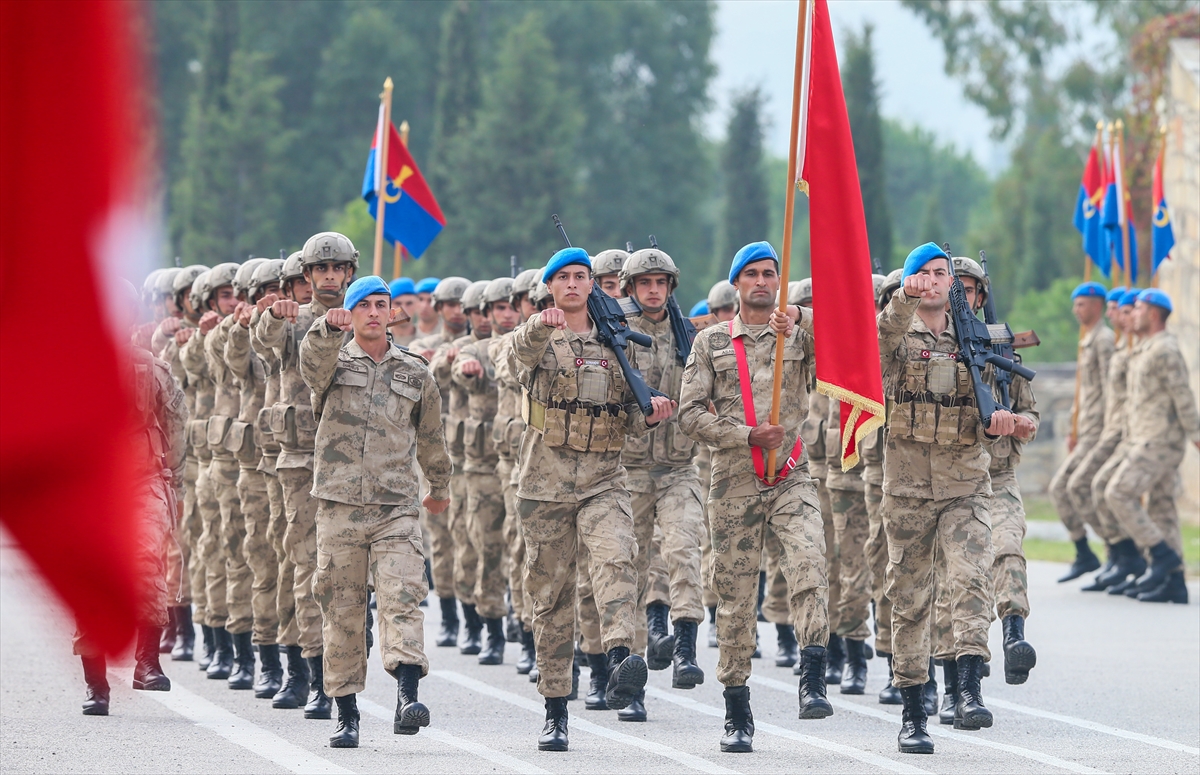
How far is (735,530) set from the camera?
7.59m

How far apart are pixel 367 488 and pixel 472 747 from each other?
1256mm

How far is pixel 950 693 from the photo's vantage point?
Answer: 8094 millimetres

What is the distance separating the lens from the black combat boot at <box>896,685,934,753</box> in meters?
7.23

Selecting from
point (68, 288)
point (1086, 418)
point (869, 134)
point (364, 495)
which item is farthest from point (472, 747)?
point (869, 134)

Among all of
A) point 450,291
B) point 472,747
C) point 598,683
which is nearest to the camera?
point 472,747

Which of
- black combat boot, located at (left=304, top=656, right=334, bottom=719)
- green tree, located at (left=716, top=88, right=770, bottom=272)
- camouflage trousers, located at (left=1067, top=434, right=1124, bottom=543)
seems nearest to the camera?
black combat boot, located at (left=304, top=656, right=334, bottom=719)

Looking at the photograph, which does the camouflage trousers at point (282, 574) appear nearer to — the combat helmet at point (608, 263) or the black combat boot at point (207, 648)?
the black combat boot at point (207, 648)

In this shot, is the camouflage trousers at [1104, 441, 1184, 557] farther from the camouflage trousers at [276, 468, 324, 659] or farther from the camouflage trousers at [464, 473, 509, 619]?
the camouflage trousers at [276, 468, 324, 659]

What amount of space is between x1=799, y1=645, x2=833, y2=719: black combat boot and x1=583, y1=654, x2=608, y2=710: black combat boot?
4.62 ft

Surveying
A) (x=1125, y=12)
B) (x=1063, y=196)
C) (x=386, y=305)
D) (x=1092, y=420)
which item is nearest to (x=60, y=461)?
(x=386, y=305)

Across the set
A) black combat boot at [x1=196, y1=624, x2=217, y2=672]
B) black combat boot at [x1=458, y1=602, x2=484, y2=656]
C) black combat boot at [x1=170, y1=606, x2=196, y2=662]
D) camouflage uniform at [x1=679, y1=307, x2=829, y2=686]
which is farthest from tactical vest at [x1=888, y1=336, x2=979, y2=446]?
black combat boot at [x1=170, y1=606, x2=196, y2=662]

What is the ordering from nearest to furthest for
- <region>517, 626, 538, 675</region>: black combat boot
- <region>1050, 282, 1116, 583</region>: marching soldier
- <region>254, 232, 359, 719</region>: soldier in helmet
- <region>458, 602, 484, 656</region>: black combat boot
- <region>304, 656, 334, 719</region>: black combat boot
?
<region>304, 656, 334, 719</region>: black combat boot → <region>254, 232, 359, 719</region>: soldier in helmet → <region>517, 626, 538, 675</region>: black combat boot → <region>458, 602, 484, 656</region>: black combat boot → <region>1050, 282, 1116, 583</region>: marching soldier

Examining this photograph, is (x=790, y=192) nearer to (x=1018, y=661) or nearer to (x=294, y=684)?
(x=1018, y=661)

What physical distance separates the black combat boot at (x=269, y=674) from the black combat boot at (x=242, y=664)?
25cm
